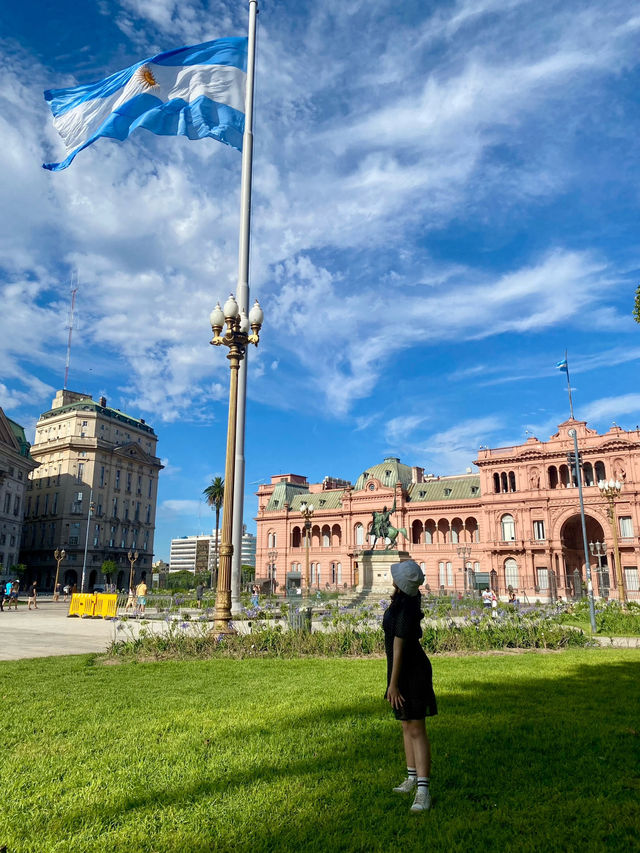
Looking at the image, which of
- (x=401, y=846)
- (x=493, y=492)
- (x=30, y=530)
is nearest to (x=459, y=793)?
(x=401, y=846)

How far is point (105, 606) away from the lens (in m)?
29.8

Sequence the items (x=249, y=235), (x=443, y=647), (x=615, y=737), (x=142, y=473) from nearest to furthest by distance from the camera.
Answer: (x=615, y=737)
(x=443, y=647)
(x=249, y=235)
(x=142, y=473)

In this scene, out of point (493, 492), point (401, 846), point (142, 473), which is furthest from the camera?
point (142, 473)

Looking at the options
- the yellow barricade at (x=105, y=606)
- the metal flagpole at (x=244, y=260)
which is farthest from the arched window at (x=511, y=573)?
the metal flagpole at (x=244, y=260)

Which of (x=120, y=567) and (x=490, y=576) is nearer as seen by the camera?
(x=490, y=576)

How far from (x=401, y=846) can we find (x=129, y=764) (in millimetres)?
2881

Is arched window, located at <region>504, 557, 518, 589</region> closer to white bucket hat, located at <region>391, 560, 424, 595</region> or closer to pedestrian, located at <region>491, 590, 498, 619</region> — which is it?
pedestrian, located at <region>491, 590, 498, 619</region>

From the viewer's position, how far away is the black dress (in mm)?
4805

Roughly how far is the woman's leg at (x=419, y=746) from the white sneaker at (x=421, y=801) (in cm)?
11

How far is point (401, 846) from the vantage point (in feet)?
13.6

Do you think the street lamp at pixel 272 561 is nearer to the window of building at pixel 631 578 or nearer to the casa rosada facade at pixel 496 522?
the casa rosada facade at pixel 496 522

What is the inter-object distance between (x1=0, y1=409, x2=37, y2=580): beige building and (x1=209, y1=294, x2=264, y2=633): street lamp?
57.5m

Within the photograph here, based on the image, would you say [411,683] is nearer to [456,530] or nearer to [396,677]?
[396,677]

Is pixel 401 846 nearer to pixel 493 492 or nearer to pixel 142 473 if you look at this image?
pixel 493 492
